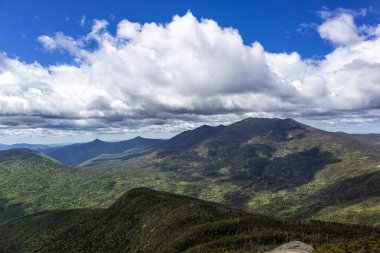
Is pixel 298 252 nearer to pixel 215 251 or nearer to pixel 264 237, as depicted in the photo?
pixel 215 251

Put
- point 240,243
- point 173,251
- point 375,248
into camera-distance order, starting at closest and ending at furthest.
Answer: point 375,248, point 240,243, point 173,251

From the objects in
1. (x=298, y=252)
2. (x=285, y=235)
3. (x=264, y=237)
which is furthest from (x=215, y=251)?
(x=298, y=252)

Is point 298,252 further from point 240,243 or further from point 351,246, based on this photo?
point 240,243

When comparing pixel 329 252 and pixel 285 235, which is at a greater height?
pixel 329 252

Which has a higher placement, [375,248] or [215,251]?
[375,248]

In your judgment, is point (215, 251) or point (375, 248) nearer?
point (375, 248)

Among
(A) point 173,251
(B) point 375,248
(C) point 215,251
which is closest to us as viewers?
(B) point 375,248

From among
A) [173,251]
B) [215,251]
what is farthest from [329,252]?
[173,251]

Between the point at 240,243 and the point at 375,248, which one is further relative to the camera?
the point at 240,243

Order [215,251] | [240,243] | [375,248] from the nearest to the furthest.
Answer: [375,248] → [215,251] → [240,243]
